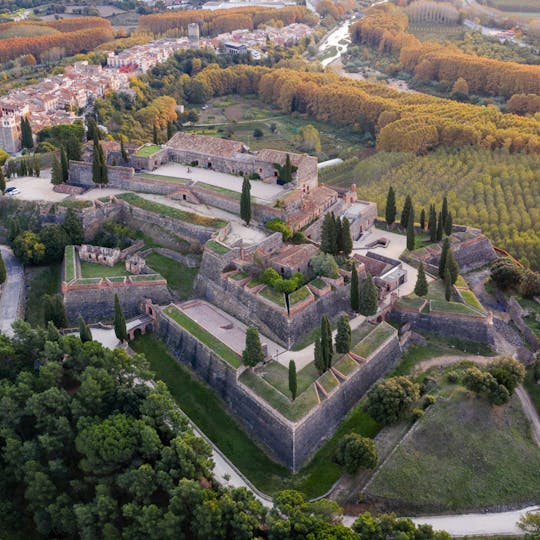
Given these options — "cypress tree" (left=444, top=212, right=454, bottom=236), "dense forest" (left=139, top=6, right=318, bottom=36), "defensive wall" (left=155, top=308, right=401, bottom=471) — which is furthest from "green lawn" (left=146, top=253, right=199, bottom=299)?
"dense forest" (left=139, top=6, right=318, bottom=36)

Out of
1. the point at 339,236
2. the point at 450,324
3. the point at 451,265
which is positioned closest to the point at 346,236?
the point at 339,236

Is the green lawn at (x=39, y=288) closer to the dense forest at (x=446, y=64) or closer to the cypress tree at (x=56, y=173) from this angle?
the cypress tree at (x=56, y=173)

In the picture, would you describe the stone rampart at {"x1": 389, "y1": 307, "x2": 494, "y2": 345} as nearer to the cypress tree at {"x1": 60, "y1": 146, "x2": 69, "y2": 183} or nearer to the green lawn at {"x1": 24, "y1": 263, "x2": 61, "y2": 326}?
the green lawn at {"x1": 24, "y1": 263, "x2": 61, "y2": 326}

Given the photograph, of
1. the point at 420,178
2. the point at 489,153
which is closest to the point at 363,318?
the point at 420,178

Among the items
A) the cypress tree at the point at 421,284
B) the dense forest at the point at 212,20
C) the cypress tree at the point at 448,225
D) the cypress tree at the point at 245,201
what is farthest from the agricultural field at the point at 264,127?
the dense forest at the point at 212,20

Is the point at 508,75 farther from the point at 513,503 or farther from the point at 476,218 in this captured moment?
the point at 513,503

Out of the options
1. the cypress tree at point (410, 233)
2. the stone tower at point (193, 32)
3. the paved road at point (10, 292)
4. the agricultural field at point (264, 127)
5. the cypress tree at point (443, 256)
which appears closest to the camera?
the paved road at point (10, 292)
